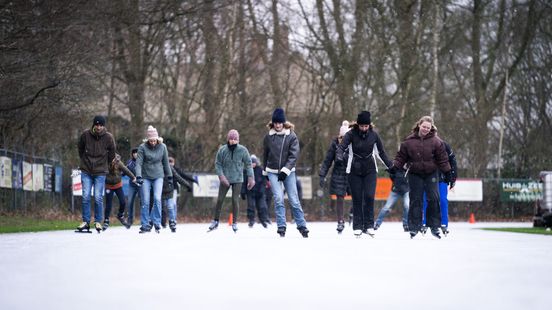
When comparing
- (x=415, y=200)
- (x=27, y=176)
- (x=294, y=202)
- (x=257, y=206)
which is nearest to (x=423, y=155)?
(x=415, y=200)

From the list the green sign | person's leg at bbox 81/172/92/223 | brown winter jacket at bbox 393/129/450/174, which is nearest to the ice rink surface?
brown winter jacket at bbox 393/129/450/174

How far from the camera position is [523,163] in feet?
135

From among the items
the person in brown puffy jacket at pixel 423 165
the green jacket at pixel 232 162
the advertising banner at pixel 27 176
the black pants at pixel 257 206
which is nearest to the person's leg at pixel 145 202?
the green jacket at pixel 232 162

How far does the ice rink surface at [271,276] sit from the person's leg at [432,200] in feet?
7.90

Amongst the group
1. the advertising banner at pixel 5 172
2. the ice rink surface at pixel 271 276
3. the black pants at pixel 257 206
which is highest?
the advertising banner at pixel 5 172

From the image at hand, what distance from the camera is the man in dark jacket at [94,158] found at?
57.4 ft

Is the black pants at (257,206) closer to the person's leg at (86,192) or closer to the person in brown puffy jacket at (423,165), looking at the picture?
the person's leg at (86,192)

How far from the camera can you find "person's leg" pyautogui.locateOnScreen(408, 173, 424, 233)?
15781 mm

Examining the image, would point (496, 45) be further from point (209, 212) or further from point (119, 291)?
point (119, 291)

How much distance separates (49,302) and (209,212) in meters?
27.9

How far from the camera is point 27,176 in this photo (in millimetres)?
27703

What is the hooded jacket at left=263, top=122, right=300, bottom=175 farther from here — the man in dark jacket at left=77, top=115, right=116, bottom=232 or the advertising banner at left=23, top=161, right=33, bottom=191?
the advertising banner at left=23, top=161, right=33, bottom=191

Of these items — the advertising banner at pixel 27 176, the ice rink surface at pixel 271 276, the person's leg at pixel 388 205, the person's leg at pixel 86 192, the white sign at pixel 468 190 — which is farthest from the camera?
the white sign at pixel 468 190

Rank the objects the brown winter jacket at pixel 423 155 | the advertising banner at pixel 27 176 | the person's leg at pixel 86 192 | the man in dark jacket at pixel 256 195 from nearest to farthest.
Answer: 1. the brown winter jacket at pixel 423 155
2. the person's leg at pixel 86 192
3. the man in dark jacket at pixel 256 195
4. the advertising banner at pixel 27 176
